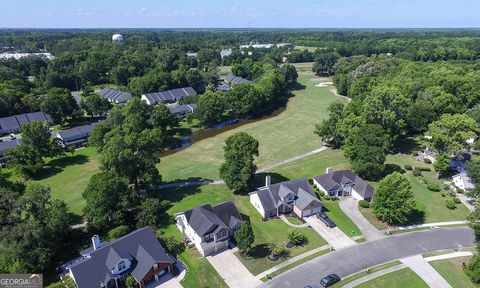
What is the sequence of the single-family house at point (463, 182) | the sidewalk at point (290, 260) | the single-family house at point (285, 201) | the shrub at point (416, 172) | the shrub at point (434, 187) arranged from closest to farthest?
the sidewalk at point (290, 260)
the single-family house at point (285, 201)
the single-family house at point (463, 182)
the shrub at point (434, 187)
the shrub at point (416, 172)

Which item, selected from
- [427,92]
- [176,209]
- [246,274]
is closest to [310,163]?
[176,209]

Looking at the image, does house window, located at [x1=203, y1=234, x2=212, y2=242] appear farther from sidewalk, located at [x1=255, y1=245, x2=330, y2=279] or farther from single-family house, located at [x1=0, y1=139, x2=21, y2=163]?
single-family house, located at [x1=0, y1=139, x2=21, y2=163]

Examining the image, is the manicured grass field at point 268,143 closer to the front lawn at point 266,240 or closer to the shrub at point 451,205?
the front lawn at point 266,240

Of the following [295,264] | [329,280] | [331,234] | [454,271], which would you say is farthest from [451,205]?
[295,264]

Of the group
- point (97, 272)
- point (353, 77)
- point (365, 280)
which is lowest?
point (365, 280)

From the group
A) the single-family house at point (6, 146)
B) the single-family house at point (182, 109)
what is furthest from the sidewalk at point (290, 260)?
the single-family house at point (182, 109)

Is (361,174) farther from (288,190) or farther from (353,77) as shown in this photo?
(353,77)

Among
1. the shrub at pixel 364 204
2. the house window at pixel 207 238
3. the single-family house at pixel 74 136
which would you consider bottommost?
the shrub at pixel 364 204
